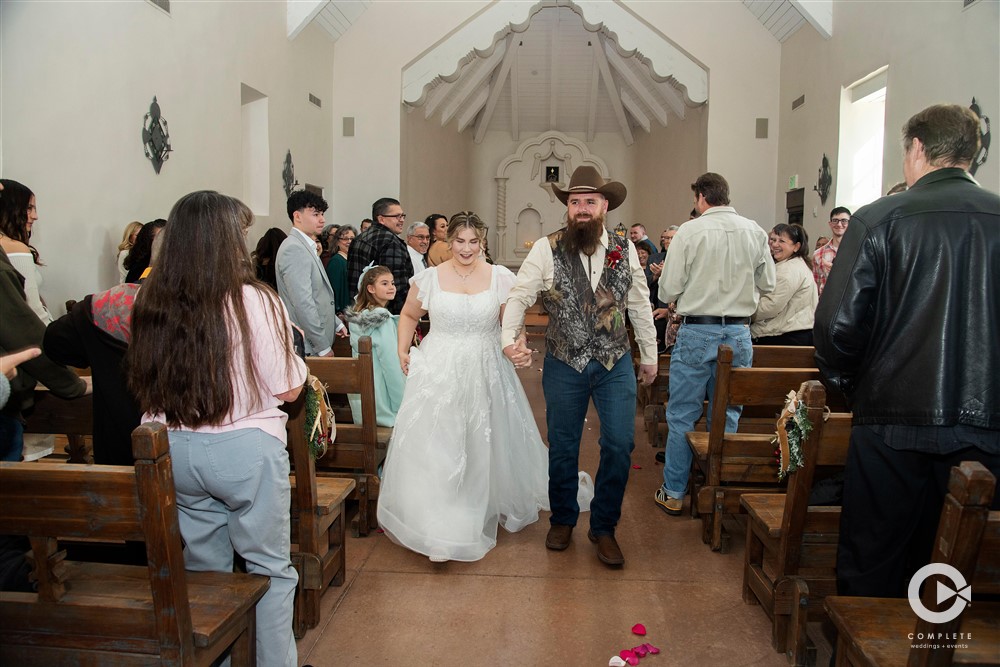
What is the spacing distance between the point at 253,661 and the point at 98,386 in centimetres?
92

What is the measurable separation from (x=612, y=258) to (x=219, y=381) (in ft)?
6.34

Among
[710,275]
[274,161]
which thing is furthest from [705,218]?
[274,161]

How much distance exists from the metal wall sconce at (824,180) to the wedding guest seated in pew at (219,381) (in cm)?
820

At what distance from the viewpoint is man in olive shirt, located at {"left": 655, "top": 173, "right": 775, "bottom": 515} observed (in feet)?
12.8

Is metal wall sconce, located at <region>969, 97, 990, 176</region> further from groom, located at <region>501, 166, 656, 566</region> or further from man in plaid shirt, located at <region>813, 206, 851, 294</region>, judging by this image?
groom, located at <region>501, 166, 656, 566</region>

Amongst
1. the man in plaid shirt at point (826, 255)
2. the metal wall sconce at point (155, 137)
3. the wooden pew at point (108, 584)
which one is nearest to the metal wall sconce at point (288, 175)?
the metal wall sconce at point (155, 137)

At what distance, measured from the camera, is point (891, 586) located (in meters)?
2.09

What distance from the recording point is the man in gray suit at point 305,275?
4.38 m

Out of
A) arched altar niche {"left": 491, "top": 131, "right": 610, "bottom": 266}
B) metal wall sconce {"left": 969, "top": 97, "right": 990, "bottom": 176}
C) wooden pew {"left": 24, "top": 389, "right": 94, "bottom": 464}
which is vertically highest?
arched altar niche {"left": 491, "top": 131, "right": 610, "bottom": 266}

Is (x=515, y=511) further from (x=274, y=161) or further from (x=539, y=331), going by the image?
(x=539, y=331)

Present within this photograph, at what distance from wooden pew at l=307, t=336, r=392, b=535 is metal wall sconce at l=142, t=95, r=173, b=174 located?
12.6ft

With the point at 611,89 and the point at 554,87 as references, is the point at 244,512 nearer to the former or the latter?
the point at 611,89

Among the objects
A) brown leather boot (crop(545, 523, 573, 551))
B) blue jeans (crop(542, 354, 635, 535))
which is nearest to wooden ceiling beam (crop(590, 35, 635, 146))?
blue jeans (crop(542, 354, 635, 535))

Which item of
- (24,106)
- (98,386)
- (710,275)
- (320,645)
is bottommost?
(320,645)
